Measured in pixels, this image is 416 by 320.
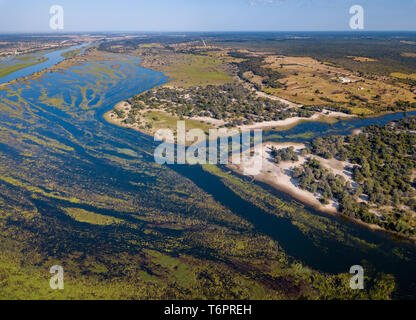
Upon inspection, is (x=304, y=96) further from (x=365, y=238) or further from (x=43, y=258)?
(x=43, y=258)

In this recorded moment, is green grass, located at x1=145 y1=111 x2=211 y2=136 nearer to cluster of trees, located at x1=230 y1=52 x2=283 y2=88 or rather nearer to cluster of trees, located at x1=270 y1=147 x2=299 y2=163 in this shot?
cluster of trees, located at x1=270 y1=147 x2=299 y2=163

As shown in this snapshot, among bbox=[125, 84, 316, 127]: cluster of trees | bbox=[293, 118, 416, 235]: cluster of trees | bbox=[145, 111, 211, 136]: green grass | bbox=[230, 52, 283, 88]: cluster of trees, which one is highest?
bbox=[230, 52, 283, 88]: cluster of trees

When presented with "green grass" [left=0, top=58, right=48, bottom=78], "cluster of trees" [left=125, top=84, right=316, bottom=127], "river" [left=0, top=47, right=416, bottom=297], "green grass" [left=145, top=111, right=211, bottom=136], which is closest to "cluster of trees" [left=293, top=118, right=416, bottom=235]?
"river" [left=0, top=47, right=416, bottom=297]

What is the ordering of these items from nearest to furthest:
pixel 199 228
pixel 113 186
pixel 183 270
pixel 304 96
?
pixel 183 270 → pixel 199 228 → pixel 113 186 → pixel 304 96

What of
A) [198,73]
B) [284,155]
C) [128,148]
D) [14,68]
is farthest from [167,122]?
[14,68]

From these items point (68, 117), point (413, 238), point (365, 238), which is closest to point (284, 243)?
point (365, 238)
